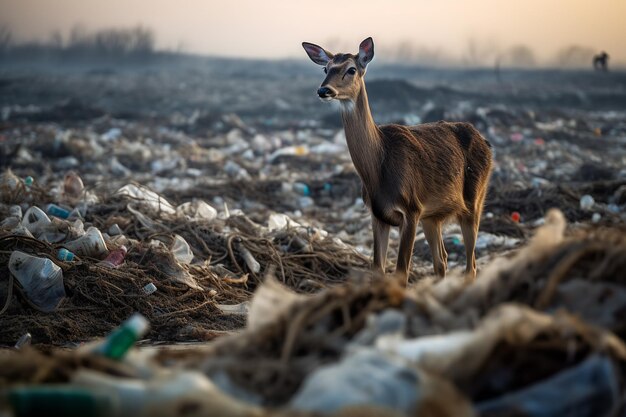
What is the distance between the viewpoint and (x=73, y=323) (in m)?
4.71

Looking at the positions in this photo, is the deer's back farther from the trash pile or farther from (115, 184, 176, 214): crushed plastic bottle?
(115, 184, 176, 214): crushed plastic bottle

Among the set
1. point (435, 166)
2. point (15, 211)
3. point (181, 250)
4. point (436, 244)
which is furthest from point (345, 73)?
point (15, 211)

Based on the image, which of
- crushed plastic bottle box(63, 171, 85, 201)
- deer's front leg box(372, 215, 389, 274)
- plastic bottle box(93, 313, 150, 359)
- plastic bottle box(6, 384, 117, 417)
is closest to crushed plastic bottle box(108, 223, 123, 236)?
crushed plastic bottle box(63, 171, 85, 201)

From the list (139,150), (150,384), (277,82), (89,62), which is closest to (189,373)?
(150,384)

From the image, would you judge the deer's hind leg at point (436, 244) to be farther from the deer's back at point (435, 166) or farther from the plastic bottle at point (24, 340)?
the plastic bottle at point (24, 340)

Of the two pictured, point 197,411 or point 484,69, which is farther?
point 484,69

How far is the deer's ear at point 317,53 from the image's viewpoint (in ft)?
21.4

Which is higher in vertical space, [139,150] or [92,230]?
[92,230]

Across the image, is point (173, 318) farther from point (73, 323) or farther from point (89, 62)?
point (89, 62)

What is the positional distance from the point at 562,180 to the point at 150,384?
11.1 m

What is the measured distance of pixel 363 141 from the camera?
233 inches

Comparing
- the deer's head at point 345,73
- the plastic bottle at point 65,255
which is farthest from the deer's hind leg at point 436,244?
the plastic bottle at point 65,255

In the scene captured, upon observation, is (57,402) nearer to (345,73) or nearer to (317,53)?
(345,73)

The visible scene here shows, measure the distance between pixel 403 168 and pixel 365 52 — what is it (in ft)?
3.75
